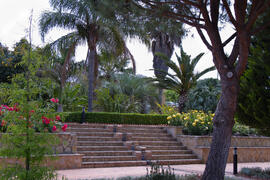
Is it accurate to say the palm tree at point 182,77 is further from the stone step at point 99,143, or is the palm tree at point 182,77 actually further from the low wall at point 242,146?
the stone step at point 99,143

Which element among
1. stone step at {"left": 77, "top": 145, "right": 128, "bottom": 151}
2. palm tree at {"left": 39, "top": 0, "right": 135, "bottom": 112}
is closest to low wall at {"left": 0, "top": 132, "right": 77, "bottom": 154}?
stone step at {"left": 77, "top": 145, "right": 128, "bottom": 151}

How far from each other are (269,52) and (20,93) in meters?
6.93

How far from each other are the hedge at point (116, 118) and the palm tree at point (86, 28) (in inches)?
106

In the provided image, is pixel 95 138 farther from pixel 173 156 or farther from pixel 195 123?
pixel 195 123

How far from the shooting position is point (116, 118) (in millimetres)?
17625

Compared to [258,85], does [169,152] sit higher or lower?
lower

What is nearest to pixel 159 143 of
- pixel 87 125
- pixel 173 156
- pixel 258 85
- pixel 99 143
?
pixel 173 156

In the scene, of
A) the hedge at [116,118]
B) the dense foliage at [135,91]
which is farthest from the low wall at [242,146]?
the dense foliage at [135,91]

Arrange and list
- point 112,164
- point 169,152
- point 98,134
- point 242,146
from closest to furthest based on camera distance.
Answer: point 112,164, point 169,152, point 98,134, point 242,146

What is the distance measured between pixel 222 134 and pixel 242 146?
9056 millimetres

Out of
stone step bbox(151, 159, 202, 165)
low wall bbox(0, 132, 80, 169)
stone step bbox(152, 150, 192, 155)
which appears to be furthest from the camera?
stone step bbox(152, 150, 192, 155)

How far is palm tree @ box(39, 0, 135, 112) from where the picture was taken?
749 inches

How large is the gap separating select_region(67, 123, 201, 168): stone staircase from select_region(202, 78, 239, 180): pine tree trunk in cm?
498

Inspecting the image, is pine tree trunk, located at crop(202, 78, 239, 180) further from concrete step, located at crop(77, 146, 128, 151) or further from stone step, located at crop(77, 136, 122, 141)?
stone step, located at crop(77, 136, 122, 141)
